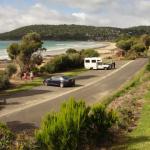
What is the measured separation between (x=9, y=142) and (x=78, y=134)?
8.98 feet

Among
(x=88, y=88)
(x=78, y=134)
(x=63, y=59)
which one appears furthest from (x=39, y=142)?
(x=63, y=59)

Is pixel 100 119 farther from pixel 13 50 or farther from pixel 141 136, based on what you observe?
pixel 13 50

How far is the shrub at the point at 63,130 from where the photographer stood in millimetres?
15319

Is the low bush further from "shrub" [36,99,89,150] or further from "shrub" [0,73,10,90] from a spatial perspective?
"shrub" [0,73,10,90]

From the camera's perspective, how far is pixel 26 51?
2264 inches

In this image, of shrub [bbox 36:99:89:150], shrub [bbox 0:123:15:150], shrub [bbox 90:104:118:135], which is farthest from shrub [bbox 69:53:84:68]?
shrub [bbox 0:123:15:150]

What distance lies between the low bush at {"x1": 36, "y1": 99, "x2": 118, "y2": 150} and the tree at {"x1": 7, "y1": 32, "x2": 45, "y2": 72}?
134 feet

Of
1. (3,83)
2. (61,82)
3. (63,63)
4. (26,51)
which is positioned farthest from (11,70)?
(63,63)

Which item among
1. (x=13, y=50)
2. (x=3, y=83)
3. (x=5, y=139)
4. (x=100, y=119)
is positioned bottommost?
(x=3, y=83)

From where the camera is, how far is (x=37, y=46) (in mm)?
57969

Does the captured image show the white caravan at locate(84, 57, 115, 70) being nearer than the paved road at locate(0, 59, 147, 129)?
No

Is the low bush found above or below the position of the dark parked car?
above

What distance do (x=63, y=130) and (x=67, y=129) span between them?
6.3 inches

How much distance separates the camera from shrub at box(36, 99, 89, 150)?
15319 millimetres
